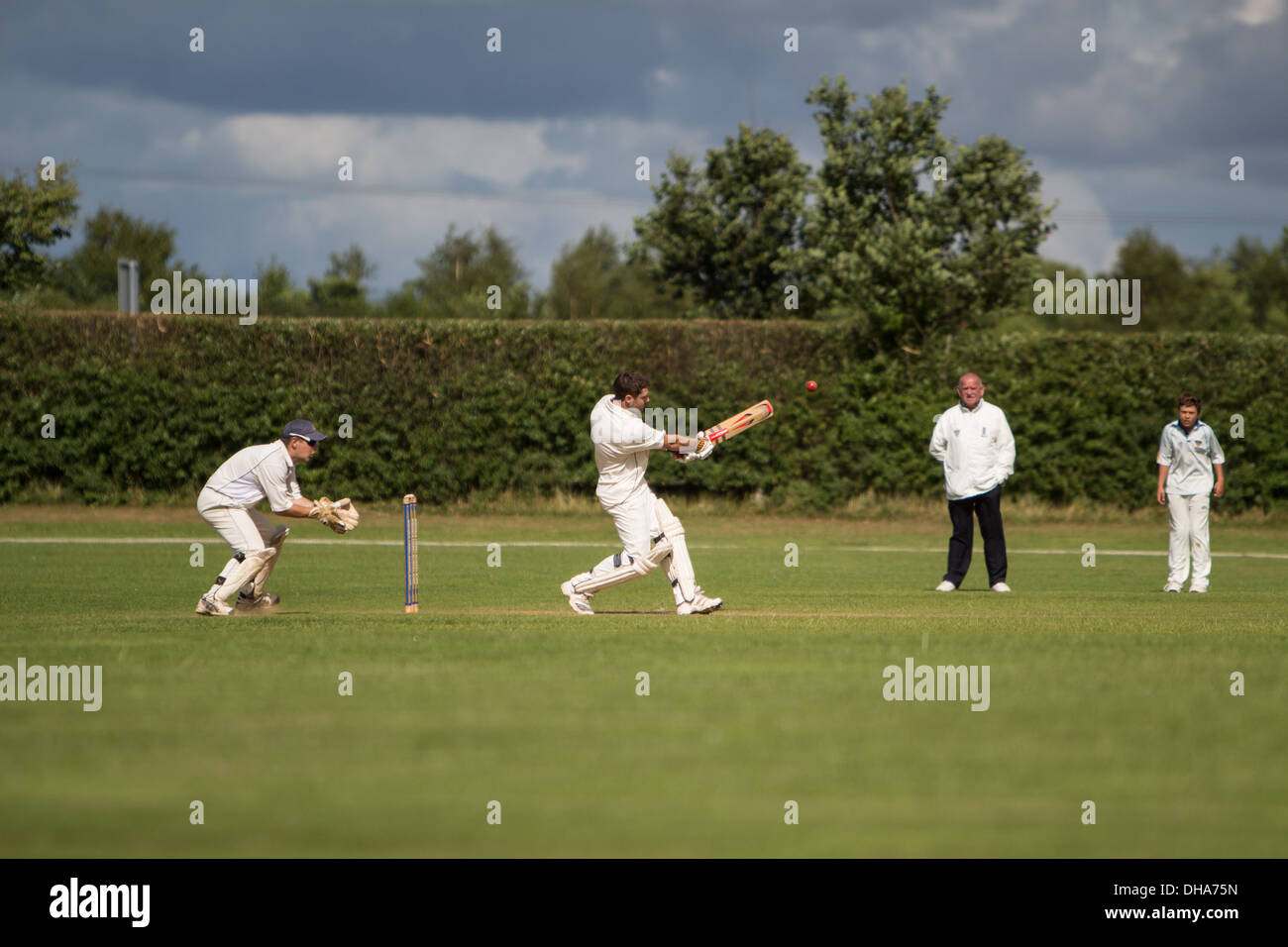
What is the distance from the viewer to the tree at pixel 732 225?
38.3m

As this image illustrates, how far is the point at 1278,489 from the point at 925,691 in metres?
20.9

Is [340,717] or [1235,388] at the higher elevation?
[1235,388]

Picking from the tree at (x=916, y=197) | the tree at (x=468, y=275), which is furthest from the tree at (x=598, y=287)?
the tree at (x=916, y=197)

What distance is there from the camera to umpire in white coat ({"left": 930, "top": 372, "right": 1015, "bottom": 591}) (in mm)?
15805

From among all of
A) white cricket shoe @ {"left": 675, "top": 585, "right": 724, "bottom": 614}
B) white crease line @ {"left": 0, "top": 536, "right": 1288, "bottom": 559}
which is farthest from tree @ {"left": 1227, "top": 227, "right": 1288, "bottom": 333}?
white cricket shoe @ {"left": 675, "top": 585, "right": 724, "bottom": 614}

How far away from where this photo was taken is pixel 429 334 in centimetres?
2775

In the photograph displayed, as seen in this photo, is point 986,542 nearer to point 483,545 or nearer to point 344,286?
point 483,545

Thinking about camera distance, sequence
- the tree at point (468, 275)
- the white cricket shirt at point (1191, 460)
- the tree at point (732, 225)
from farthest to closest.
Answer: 1. the tree at point (468, 275)
2. the tree at point (732, 225)
3. the white cricket shirt at point (1191, 460)

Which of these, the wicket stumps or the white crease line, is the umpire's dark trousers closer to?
the wicket stumps

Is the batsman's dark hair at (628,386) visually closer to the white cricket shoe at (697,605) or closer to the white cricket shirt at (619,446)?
the white cricket shirt at (619,446)

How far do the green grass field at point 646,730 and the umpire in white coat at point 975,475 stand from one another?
3.07ft
